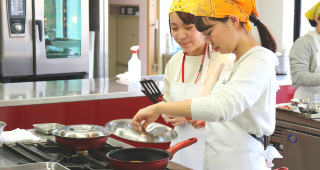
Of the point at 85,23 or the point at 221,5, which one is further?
the point at 85,23

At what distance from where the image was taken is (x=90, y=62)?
3832mm

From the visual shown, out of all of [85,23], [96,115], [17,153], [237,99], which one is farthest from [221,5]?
[85,23]

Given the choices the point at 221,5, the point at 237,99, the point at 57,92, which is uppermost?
the point at 221,5

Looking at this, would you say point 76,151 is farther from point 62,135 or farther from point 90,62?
point 90,62

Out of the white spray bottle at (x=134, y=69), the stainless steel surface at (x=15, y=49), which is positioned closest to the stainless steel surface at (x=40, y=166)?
the white spray bottle at (x=134, y=69)

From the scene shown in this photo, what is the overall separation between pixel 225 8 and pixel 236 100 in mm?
306

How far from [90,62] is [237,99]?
2.96m

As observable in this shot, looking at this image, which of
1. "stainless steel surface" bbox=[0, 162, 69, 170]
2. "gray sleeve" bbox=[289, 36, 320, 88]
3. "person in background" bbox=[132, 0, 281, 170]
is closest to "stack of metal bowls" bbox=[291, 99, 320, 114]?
"gray sleeve" bbox=[289, 36, 320, 88]

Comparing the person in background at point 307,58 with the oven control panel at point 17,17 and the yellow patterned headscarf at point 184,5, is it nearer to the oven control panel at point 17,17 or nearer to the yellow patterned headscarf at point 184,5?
the yellow patterned headscarf at point 184,5

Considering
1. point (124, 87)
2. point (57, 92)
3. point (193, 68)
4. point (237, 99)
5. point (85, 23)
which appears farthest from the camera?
point (85, 23)

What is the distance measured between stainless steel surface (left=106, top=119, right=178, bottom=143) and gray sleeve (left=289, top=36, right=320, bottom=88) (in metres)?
1.68

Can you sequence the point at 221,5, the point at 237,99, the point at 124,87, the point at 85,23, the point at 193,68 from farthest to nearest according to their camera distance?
the point at 85,23 → the point at 124,87 → the point at 193,68 → the point at 221,5 → the point at 237,99

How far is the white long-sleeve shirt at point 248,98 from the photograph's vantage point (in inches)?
40.8

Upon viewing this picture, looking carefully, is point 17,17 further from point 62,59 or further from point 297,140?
point 297,140
